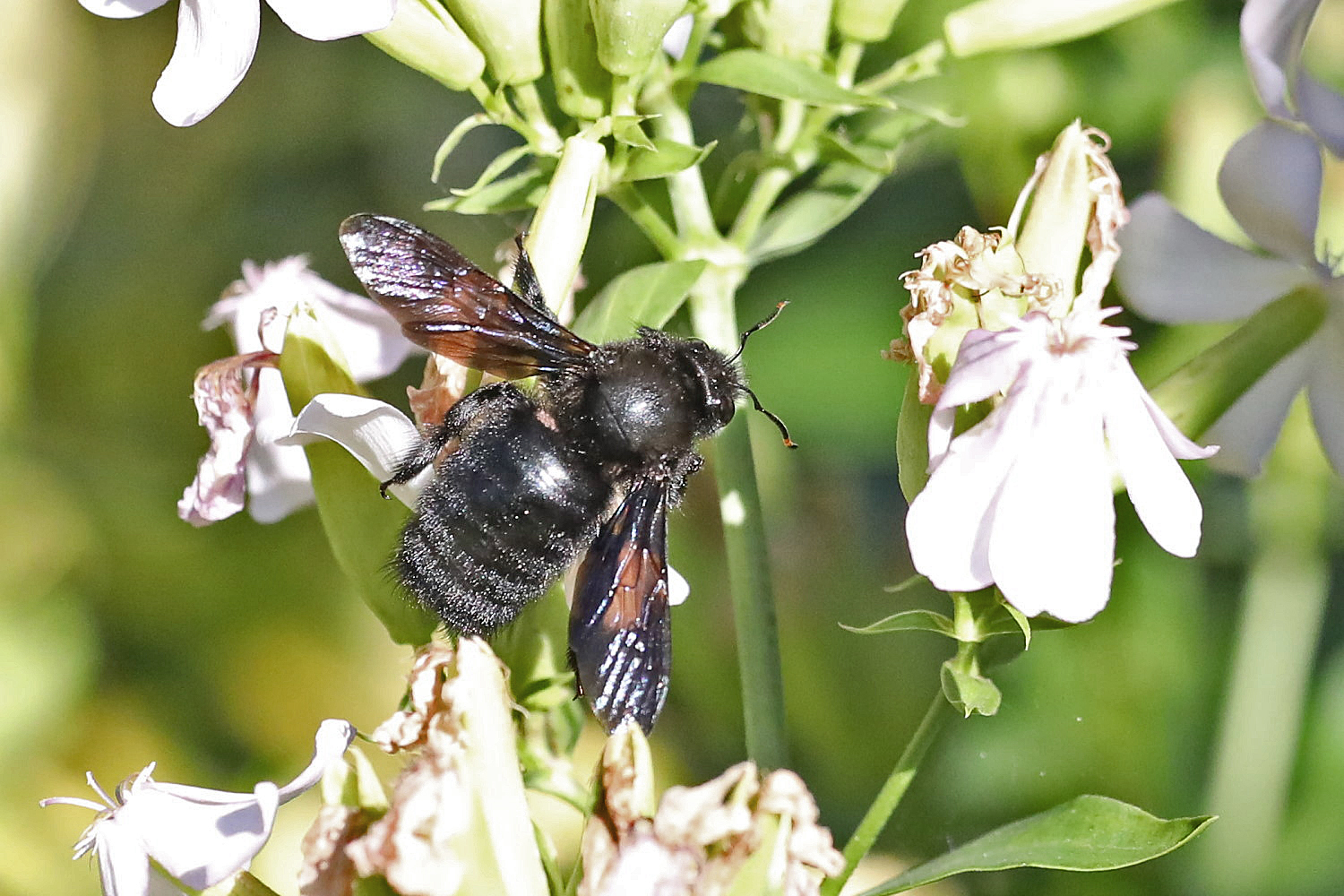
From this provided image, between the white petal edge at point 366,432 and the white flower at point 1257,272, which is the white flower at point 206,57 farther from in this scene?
the white flower at point 1257,272

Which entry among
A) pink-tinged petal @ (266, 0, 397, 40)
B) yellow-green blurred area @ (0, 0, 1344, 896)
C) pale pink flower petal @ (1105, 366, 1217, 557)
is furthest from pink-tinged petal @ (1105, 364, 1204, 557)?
yellow-green blurred area @ (0, 0, 1344, 896)

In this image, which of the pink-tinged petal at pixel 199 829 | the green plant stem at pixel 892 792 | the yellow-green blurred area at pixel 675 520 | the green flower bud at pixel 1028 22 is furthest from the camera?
the yellow-green blurred area at pixel 675 520

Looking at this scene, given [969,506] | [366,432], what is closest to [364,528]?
[366,432]

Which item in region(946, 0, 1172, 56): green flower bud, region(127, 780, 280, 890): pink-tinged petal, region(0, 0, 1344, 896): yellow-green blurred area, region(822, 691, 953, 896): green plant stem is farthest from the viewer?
region(0, 0, 1344, 896): yellow-green blurred area

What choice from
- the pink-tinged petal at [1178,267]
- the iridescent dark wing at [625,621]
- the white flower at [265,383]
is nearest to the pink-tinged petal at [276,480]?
the white flower at [265,383]

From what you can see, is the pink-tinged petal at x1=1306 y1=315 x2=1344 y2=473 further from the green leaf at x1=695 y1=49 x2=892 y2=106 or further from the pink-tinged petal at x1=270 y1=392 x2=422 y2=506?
the pink-tinged petal at x1=270 y1=392 x2=422 y2=506

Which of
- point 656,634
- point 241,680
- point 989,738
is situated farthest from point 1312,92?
point 241,680

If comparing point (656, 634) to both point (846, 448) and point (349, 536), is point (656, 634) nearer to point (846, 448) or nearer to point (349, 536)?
point (349, 536)
